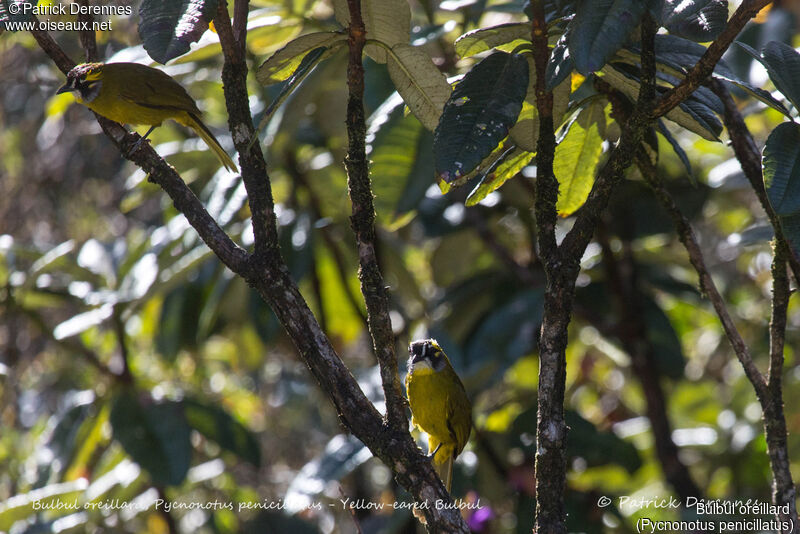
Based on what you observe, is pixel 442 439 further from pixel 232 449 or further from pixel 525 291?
pixel 232 449

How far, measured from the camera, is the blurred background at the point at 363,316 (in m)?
2.25

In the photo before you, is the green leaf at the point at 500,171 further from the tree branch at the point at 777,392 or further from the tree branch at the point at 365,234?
the tree branch at the point at 777,392

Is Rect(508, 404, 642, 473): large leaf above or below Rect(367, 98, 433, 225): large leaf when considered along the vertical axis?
below

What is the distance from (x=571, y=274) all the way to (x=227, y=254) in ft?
1.54

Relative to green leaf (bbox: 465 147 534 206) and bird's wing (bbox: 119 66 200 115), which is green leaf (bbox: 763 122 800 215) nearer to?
green leaf (bbox: 465 147 534 206)

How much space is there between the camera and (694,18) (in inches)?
42.6

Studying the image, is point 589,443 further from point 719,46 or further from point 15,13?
point 15,13

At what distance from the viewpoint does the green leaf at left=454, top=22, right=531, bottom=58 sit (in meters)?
1.15

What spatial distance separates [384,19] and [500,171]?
0.98 feet

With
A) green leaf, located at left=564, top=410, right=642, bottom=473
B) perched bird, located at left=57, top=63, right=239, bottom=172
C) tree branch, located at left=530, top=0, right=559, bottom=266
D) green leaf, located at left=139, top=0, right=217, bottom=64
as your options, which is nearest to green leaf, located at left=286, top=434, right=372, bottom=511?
green leaf, located at left=564, top=410, right=642, bottom=473

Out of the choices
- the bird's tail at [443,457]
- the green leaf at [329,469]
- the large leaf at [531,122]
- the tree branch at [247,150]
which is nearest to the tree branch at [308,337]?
the tree branch at [247,150]

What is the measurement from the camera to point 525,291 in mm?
2518

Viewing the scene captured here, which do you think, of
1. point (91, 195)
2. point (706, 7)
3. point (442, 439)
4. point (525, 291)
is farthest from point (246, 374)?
point (706, 7)

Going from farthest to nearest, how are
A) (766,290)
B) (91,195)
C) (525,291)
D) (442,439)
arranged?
(91,195) → (766,290) → (525,291) → (442,439)
